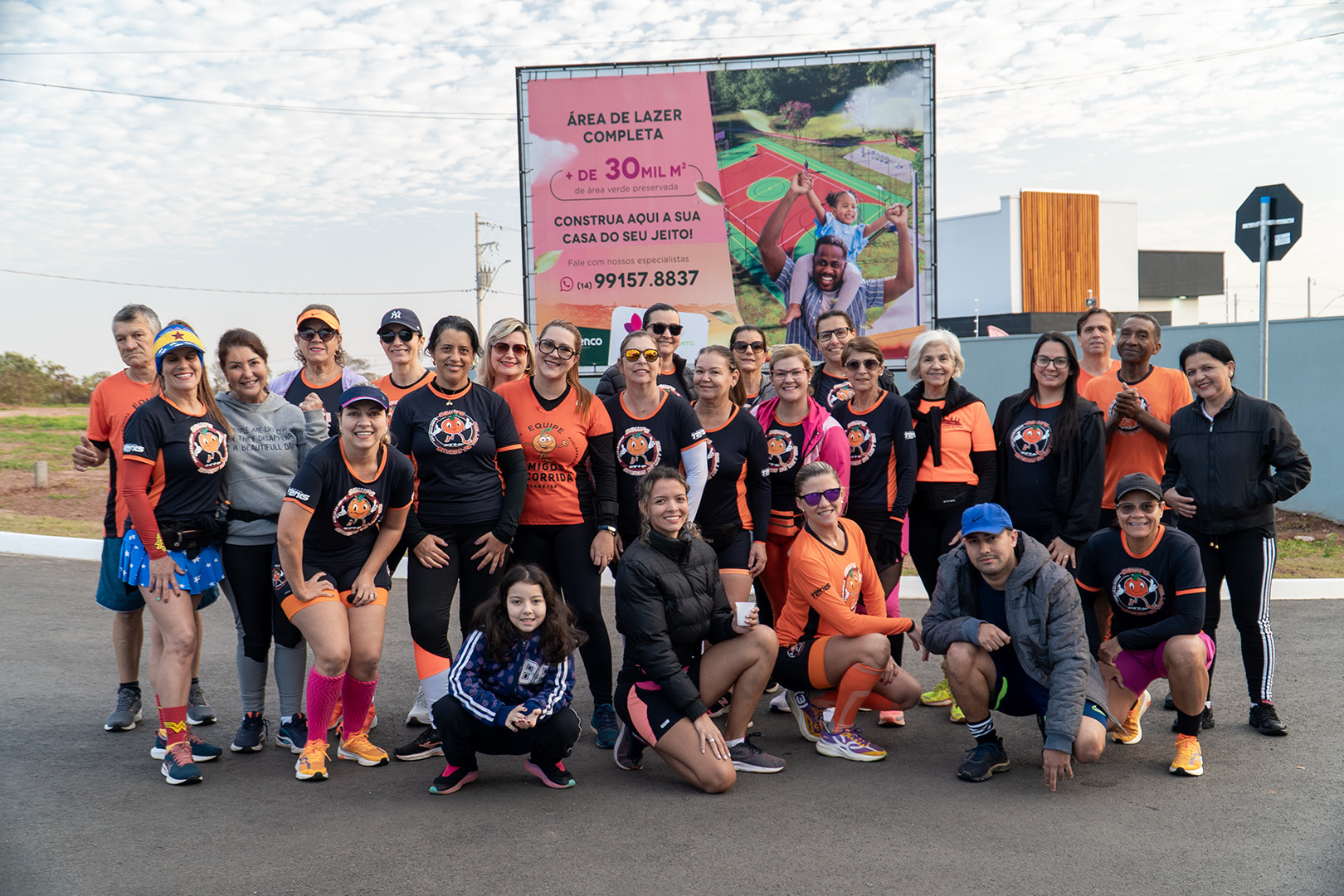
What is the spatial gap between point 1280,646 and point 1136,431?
217 cm

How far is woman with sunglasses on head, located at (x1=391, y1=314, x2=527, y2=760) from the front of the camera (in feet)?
15.1

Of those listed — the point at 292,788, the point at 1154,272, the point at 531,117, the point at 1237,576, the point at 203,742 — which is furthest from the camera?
the point at 1154,272

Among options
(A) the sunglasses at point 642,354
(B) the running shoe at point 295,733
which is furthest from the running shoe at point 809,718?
(B) the running shoe at point 295,733

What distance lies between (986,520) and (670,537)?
1.41 meters

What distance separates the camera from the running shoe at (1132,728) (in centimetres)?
471

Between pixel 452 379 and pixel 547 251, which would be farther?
pixel 547 251

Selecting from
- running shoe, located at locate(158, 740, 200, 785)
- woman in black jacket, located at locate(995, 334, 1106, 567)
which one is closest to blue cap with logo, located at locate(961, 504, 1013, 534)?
woman in black jacket, located at locate(995, 334, 1106, 567)

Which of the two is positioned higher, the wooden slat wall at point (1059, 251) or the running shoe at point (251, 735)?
the wooden slat wall at point (1059, 251)

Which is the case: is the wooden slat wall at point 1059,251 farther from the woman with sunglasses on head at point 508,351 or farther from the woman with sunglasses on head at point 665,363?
the woman with sunglasses on head at point 508,351

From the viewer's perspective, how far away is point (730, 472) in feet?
16.2

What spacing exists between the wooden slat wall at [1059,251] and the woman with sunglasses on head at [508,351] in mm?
36616

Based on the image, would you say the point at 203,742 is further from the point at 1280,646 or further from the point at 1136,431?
the point at 1280,646

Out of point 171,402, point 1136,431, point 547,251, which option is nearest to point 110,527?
point 171,402

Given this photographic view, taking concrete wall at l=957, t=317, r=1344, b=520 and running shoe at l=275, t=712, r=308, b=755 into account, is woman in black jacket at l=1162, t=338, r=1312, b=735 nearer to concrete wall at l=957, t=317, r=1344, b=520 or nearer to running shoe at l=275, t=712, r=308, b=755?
running shoe at l=275, t=712, r=308, b=755
